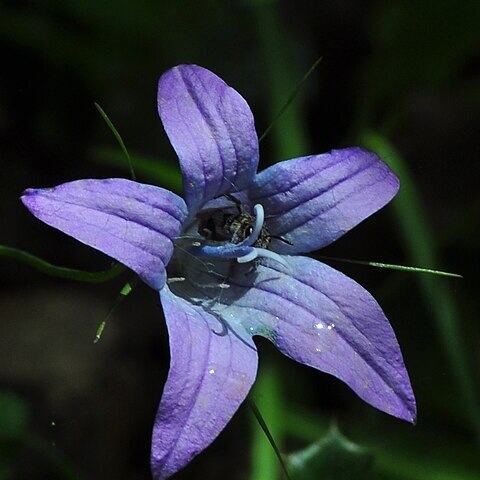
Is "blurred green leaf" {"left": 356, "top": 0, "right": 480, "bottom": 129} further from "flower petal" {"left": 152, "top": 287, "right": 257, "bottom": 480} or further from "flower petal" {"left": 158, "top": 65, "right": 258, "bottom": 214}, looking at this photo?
"flower petal" {"left": 152, "top": 287, "right": 257, "bottom": 480}

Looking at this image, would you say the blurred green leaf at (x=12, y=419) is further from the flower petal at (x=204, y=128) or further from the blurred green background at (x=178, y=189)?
the flower petal at (x=204, y=128)

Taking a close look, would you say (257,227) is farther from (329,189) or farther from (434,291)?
(434,291)

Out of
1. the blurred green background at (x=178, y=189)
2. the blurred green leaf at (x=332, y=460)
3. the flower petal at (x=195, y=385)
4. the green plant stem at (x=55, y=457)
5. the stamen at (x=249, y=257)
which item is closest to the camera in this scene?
the flower petal at (x=195, y=385)

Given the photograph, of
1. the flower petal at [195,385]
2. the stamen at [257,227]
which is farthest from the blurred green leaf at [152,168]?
the flower petal at [195,385]

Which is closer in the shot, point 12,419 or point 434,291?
point 12,419

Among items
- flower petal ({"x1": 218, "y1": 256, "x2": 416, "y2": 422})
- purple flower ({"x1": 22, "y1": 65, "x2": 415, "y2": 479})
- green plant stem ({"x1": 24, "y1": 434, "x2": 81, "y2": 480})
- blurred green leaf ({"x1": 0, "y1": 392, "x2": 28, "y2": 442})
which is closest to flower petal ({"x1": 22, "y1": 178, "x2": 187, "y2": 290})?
purple flower ({"x1": 22, "y1": 65, "x2": 415, "y2": 479})

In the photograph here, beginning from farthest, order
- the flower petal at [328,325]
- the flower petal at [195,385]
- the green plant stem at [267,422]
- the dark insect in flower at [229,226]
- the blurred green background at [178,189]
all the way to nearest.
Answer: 1. the blurred green background at [178,189]
2. the green plant stem at [267,422]
3. the dark insect in flower at [229,226]
4. the flower petal at [328,325]
5. the flower petal at [195,385]

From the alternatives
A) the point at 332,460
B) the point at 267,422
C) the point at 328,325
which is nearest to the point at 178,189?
the point at 267,422

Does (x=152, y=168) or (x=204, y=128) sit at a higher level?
(x=204, y=128)
